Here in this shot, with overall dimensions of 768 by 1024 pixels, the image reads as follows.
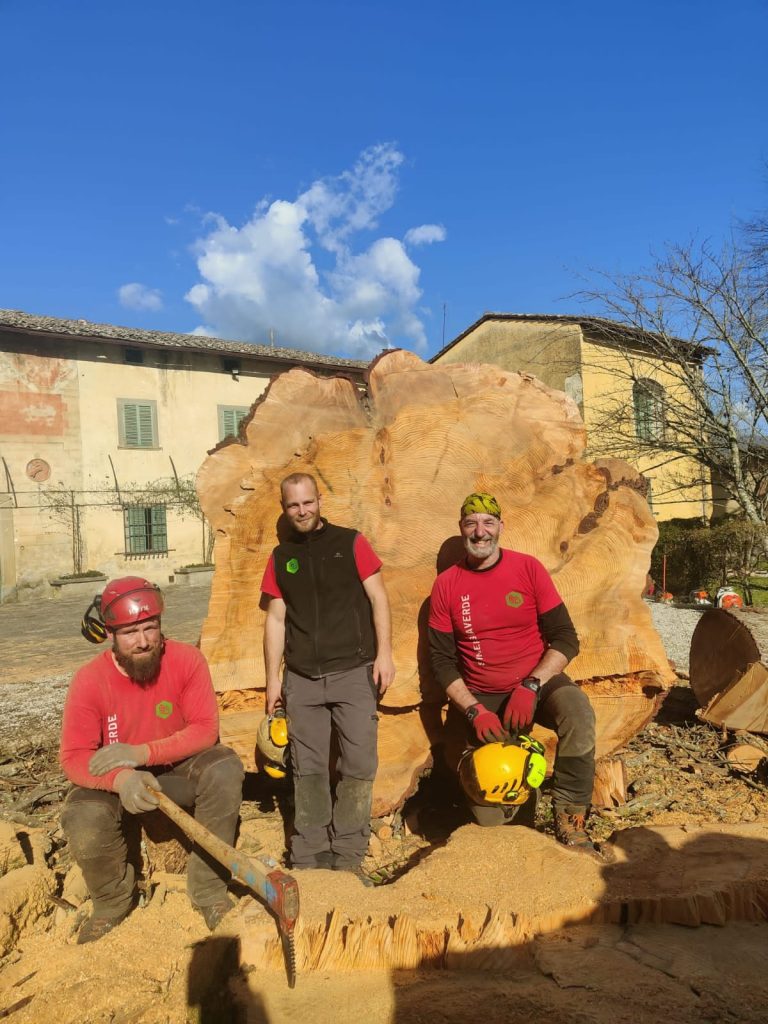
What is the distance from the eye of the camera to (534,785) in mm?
2863

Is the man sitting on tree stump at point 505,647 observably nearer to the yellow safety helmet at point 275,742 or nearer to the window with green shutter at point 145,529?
the yellow safety helmet at point 275,742

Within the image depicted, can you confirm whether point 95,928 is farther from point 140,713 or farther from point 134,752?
point 140,713

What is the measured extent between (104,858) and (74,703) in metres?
0.59

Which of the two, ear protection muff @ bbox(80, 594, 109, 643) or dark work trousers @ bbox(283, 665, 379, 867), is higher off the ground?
ear protection muff @ bbox(80, 594, 109, 643)

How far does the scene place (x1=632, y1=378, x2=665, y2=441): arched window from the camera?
1205 centimetres

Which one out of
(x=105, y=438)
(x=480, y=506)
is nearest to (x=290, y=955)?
(x=480, y=506)

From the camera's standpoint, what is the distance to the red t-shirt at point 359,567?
3215 mm

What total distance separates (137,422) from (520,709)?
1781 centimetres

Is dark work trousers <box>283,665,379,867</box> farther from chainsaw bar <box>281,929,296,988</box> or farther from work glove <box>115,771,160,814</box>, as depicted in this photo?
chainsaw bar <box>281,929,296,988</box>

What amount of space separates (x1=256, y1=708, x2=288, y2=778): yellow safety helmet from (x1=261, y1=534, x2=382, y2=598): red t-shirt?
584mm

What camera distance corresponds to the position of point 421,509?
3658 millimetres

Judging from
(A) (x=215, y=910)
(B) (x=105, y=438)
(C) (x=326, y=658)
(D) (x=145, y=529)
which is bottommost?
(A) (x=215, y=910)

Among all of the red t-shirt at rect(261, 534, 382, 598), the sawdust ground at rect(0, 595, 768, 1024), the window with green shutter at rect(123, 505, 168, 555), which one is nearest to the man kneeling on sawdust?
the sawdust ground at rect(0, 595, 768, 1024)

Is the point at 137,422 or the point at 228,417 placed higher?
the point at 228,417
